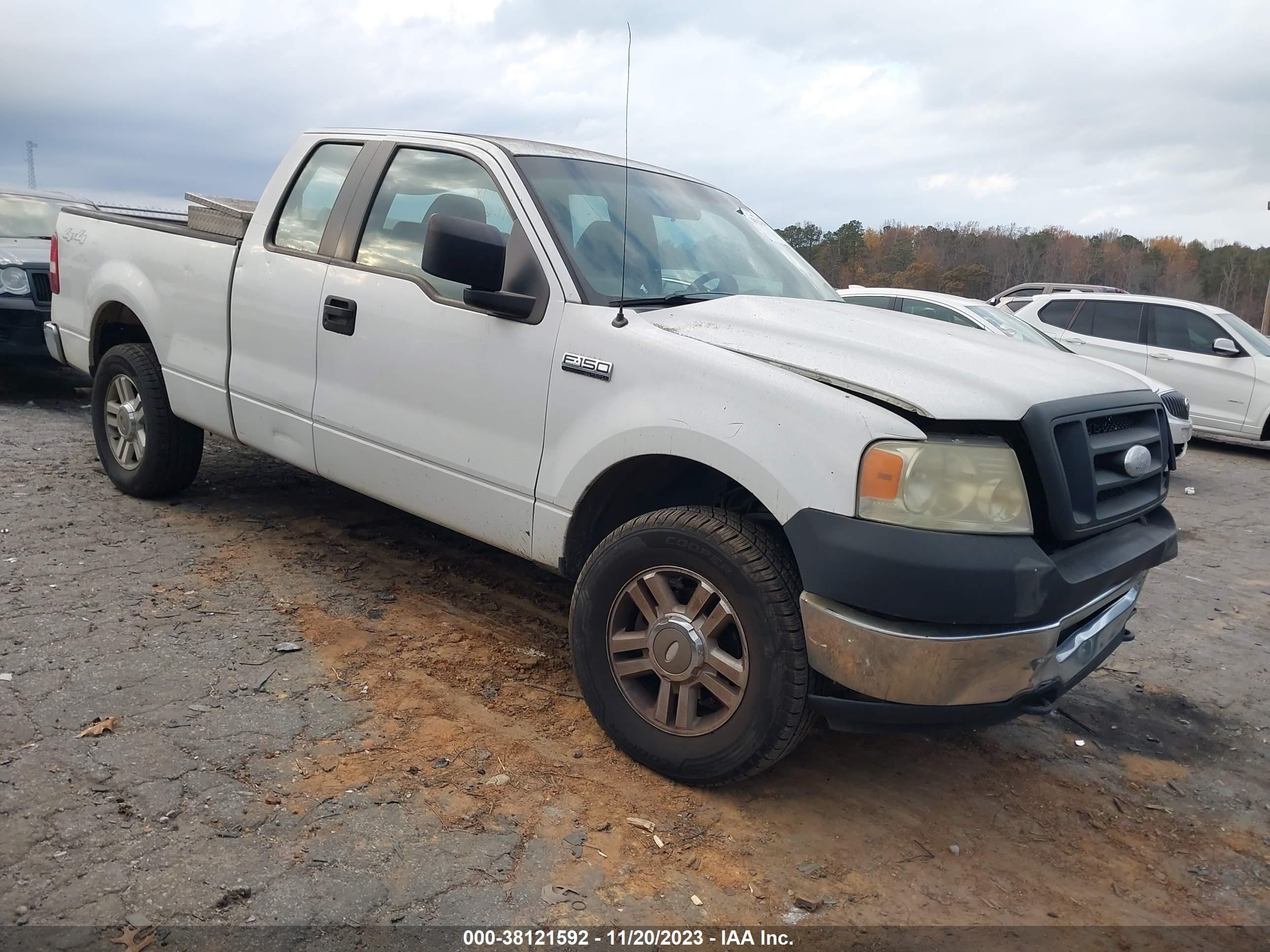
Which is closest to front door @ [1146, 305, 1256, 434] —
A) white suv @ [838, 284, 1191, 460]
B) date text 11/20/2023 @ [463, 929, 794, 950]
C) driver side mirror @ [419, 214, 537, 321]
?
white suv @ [838, 284, 1191, 460]

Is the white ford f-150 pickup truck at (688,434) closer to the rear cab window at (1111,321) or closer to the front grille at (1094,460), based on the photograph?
the front grille at (1094,460)

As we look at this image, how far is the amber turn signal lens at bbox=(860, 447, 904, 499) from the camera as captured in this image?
251 centimetres

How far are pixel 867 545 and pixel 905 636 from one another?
26 cm

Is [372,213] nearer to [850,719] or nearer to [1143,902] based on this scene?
[850,719]

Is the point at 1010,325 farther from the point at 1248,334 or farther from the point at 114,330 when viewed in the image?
the point at 114,330

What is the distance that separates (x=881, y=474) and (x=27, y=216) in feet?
31.9

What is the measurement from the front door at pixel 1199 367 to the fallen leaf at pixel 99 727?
11.8m

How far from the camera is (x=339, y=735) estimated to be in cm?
315

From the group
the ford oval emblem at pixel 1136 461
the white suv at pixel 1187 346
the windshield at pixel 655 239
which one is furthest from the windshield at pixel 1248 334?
the ford oval emblem at pixel 1136 461

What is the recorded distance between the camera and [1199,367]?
1142 cm

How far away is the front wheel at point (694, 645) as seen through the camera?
2.71 m

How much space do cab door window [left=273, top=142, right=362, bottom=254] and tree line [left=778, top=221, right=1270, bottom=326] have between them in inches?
82.2

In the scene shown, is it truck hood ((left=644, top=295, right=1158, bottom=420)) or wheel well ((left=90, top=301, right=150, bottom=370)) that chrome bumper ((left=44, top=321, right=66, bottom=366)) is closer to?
wheel well ((left=90, top=301, right=150, bottom=370))

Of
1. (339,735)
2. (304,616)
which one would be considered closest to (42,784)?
(339,735)
